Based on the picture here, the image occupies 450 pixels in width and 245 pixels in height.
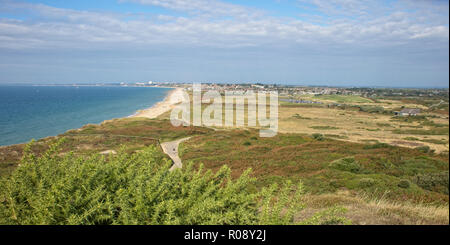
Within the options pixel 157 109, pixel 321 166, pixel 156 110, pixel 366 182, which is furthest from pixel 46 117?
pixel 366 182

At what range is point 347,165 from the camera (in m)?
18.4

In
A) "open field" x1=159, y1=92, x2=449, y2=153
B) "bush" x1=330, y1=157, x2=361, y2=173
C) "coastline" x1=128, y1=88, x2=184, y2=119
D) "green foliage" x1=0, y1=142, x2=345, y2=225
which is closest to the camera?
"green foliage" x1=0, y1=142, x2=345, y2=225

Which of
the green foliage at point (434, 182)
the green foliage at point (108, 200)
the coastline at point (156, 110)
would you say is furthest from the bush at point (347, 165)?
the coastline at point (156, 110)

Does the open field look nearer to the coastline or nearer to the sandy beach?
the coastline

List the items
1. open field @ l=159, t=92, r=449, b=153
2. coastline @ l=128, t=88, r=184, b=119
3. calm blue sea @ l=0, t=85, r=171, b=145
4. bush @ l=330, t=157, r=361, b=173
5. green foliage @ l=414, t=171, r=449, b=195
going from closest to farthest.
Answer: green foliage @ l=414, t=171, r=449, b=195 → bush @ l=330, t=157, r=361, b=173 → calm blue sea @ l=0, t=85, r=171, b=145 → open field @ l=159, t=92, r=449, b=153 → coastline @ l=128, t=88, r=184, b=119

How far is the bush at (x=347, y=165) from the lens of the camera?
17.9 m

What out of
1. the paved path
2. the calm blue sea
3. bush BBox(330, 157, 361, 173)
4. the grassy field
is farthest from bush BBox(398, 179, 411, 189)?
the calm blue sea

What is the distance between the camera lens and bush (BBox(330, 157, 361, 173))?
1788cm

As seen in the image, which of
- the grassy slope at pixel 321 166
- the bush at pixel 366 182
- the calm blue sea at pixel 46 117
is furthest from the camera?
the calm blue sea at pixel 46 117

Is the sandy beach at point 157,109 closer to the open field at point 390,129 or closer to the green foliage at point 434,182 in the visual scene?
the open field at point 390,129

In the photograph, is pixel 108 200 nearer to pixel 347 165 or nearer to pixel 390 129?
pixel 347 165
